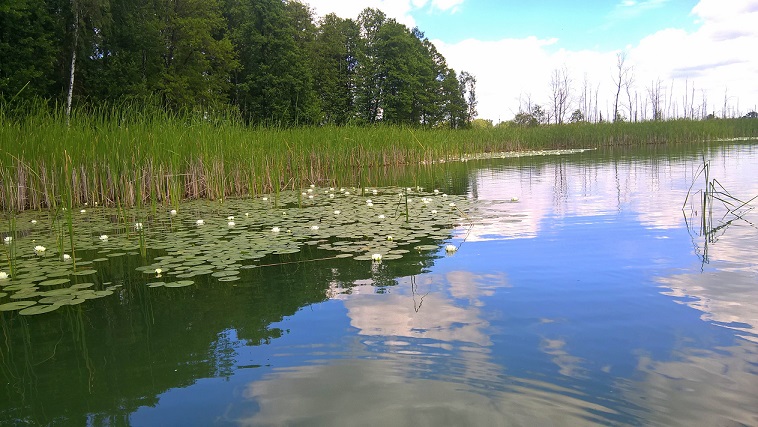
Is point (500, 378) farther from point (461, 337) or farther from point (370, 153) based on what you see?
point (370, 153)

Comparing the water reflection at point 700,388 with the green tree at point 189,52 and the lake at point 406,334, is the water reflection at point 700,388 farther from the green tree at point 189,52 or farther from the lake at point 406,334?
the green tree at point 189,52

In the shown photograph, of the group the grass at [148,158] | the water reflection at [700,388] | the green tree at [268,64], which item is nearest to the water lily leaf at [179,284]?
the grass at [148,158]

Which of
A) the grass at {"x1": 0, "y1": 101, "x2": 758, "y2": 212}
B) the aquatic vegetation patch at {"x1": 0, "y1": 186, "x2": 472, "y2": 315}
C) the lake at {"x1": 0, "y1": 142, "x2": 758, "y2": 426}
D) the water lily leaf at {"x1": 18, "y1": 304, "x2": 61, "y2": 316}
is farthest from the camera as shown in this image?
the grass at {"x1": 0, "y1": 101, "x2": 758, "y2": 212}

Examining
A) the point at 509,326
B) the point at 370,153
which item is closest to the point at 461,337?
the point at 509,326

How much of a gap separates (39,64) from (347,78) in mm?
24200

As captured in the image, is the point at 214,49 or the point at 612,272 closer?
the point at 612,272

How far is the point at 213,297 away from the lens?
10.2 ft

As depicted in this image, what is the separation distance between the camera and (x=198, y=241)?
4637mm

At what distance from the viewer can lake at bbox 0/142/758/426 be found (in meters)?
1.77

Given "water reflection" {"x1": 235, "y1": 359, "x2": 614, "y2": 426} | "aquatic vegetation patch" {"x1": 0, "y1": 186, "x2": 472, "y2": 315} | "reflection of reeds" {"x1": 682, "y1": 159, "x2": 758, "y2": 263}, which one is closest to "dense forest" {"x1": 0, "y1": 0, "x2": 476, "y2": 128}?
"aquatic vegetation patch" {"x1": 0, "y1": 186, "x2": 472, "y2": 315}

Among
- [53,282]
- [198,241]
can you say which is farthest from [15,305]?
[198,241]

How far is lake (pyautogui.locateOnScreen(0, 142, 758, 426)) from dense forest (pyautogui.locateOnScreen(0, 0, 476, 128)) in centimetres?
689

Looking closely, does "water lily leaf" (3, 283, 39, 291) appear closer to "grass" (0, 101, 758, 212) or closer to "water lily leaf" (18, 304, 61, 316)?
"water lily leaf" (18, 304, 61, 316)

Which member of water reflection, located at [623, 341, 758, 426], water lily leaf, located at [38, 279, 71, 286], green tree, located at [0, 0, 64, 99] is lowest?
water reflection, located at [623, 341, 758, 426]
